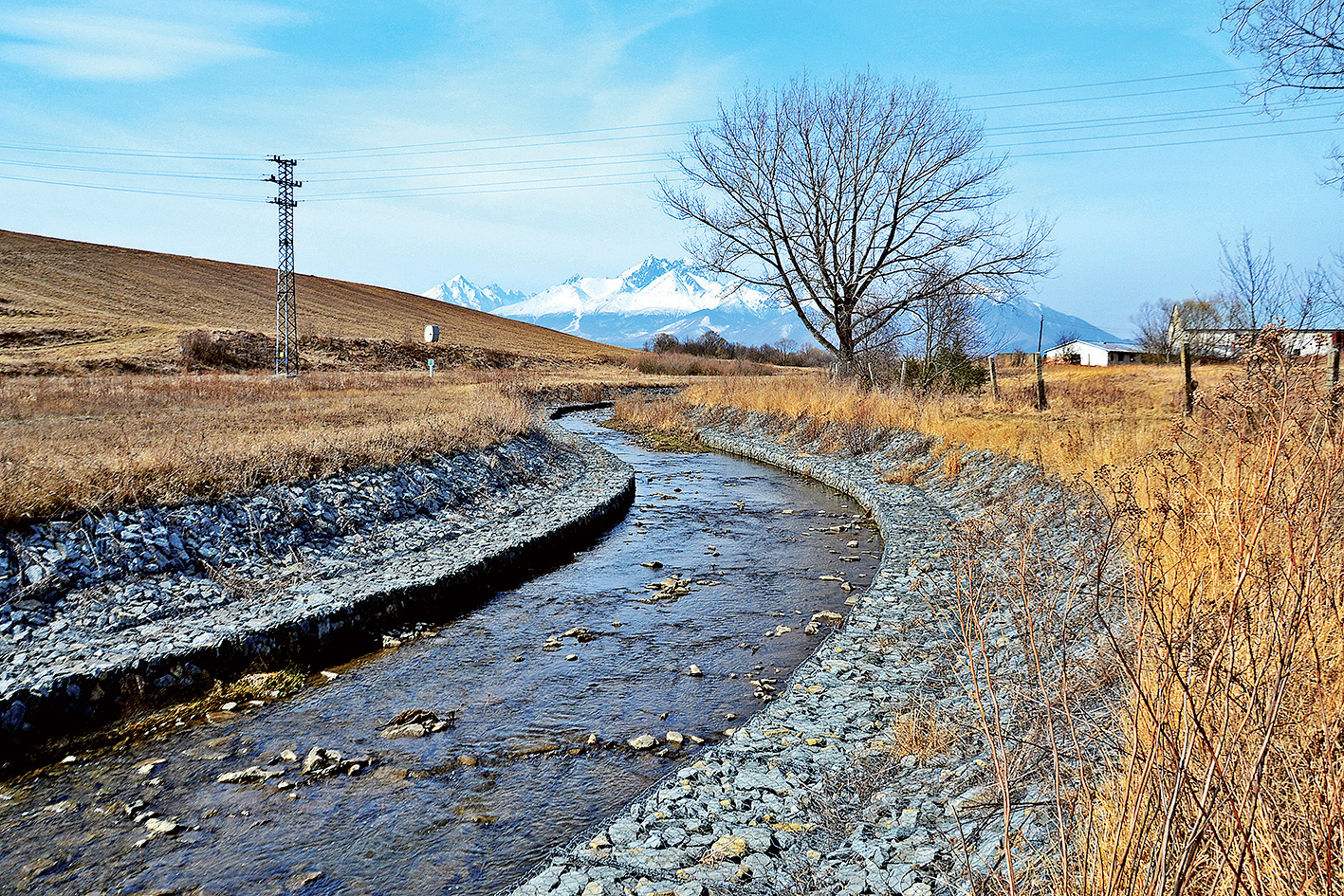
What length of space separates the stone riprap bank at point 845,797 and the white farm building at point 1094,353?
266ft

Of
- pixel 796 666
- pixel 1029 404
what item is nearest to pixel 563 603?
pixel 796 666

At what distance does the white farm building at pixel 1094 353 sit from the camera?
272 ft

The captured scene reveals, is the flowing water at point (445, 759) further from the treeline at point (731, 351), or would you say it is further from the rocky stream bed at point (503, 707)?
the treeline at point (731, 351)

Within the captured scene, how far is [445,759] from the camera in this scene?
5.99 m

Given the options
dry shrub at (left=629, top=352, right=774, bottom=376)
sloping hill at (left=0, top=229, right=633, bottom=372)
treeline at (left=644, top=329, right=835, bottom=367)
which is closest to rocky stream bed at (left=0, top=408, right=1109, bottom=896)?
sloping hill at (left=0, top=229, right=633, bottom=372)

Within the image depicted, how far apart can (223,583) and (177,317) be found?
52311 millimetres

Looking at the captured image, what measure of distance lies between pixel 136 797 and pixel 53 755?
1093 millimetres

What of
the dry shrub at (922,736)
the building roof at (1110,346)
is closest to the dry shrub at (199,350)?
the dry shrub at (922,736)

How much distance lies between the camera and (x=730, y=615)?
938cm

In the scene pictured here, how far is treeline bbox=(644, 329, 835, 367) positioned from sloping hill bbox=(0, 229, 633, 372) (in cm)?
752

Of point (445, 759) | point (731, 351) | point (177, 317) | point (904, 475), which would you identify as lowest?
point (445, 759)

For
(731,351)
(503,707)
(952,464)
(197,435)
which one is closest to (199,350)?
(197,435)

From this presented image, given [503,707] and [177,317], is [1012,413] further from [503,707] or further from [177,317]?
[177,317]

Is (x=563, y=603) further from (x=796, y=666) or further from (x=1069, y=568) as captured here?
A: (x=1069, y=568)
